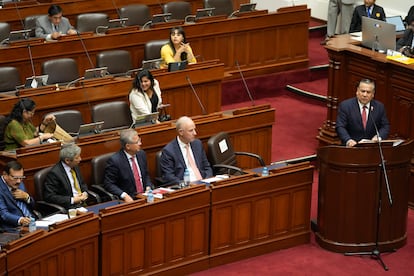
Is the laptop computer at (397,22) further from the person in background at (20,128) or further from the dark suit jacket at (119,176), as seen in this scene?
the person in background at (20,128)

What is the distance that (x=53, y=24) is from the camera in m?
10.1

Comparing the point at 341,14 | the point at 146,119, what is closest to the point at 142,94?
the point at 146,119

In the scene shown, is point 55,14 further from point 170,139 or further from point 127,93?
point 170,139

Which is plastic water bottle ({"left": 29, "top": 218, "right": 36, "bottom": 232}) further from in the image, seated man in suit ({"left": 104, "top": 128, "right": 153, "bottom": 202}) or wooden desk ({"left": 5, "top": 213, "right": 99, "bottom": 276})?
seated man in suit ({"left": 104, "top": 128, "right": 153, "bottom": 202})

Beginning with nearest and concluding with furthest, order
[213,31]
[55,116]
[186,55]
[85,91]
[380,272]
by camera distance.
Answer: [380,272] → [55,116] → [85,91] → [186,55] → [213,31]

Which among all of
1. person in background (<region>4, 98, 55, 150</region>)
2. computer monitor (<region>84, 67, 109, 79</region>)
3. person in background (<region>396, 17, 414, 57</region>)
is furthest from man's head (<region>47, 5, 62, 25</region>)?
person in background (<region>396, 17, 414, 57</region>)

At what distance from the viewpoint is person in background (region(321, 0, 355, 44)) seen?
38.4 feet

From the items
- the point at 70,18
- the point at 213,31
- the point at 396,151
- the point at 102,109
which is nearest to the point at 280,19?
the point at 213,31

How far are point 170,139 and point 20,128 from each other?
123 centimetres

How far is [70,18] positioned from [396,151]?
5.23 meters

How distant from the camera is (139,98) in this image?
8320mm

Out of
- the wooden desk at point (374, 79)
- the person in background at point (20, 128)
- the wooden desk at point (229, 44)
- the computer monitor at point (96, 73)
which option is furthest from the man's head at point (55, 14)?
the wooden desk at point (374, 79)

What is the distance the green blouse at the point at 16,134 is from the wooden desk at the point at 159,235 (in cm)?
149

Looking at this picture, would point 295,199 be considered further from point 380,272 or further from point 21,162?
point 21,162
